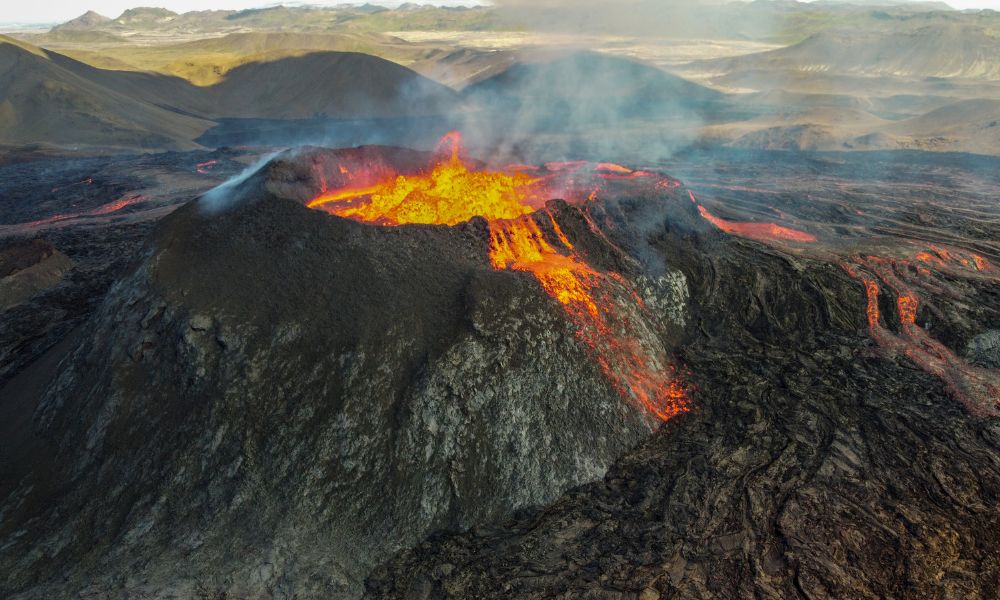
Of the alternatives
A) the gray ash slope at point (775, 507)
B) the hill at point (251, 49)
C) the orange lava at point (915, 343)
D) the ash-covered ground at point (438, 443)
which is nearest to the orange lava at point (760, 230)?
the orange lava at point (915, 343)

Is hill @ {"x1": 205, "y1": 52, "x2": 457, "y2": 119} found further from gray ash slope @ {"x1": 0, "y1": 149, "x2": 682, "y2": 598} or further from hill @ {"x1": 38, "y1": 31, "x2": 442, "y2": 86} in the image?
gray ash slope @ {"x1": 0, "y1": 149, "x2": 682, "y2": 598}

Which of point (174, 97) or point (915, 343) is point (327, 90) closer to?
point (174, 97)

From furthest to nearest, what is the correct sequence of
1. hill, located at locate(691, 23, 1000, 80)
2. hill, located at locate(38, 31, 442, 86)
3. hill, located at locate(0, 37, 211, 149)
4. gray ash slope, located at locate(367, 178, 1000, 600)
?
hill, located at locate(38, 31, 442, 86), hill, located at locate(691, 23, 1000, 80), hill, located at locate(0, 37, 211, 149), gray ash slope, located at locate(367, 178, 1000, 600)

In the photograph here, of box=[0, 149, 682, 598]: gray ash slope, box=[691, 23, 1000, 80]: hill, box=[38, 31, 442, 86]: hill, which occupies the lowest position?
box=[691, 23, 1000, 80]: hill

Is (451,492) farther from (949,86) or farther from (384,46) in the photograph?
(384,46)

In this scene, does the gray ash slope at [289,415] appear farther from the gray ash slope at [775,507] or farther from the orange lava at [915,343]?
the orange lava at [915,343]

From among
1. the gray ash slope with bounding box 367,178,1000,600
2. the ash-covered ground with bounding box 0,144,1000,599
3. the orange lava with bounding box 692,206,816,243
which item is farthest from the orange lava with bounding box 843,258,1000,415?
the orange lava with bounding box 692,206,816,243
